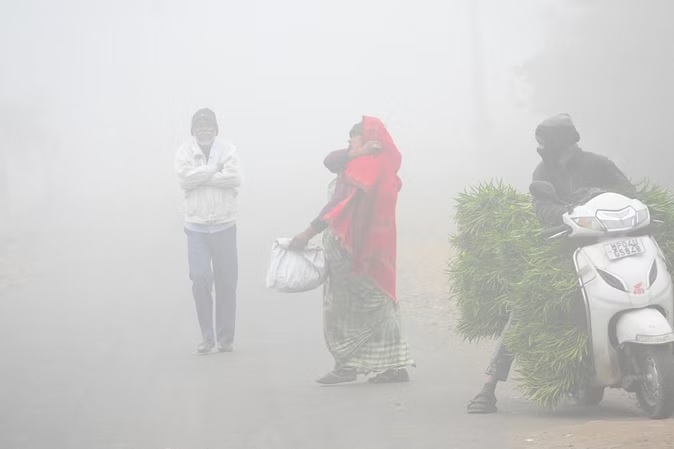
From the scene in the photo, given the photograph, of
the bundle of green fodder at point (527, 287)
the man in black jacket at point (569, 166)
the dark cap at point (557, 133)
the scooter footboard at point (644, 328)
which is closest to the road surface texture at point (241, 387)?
the bundle of green fodder at point (527, 287)

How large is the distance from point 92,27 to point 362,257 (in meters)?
102

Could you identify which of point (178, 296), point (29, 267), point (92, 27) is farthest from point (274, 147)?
point (178, 296)

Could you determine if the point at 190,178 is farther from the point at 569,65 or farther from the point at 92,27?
the point at 92,27

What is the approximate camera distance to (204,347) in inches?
483

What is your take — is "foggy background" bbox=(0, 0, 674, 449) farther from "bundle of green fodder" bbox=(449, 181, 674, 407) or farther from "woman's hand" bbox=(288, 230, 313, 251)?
"woman's hand" bbox=(288, 230, 313, 251)

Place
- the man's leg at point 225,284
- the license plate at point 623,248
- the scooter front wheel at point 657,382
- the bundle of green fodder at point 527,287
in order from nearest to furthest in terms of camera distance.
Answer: the scooter front wheel at point 657,382, the license plate at point 623,248, the bundle of green fodder at point 527,287, the man's leg at point 225,284

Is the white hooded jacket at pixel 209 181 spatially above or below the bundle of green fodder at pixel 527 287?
above

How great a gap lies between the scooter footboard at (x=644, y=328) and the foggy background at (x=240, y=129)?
2.35 meters

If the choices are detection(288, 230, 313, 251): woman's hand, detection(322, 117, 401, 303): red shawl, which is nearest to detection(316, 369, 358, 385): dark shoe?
detection(322, 117, 401, 303): red shawl

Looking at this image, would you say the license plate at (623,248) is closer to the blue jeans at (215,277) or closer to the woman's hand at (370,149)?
the woman's hand at (370,149)

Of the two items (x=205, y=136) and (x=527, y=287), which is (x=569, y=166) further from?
(x=205, y=136)

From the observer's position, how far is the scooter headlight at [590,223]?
7727 mm

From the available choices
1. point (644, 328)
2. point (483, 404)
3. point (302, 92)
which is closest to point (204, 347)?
point (483, 404)

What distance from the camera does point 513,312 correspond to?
8250mm
